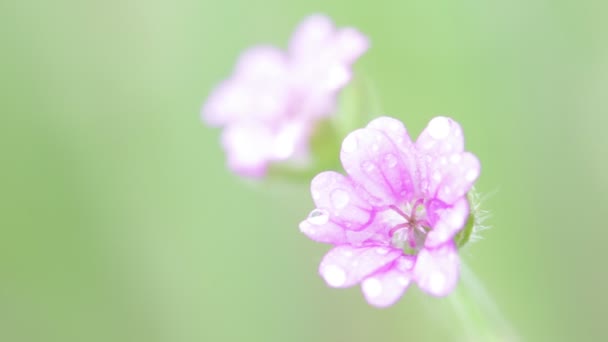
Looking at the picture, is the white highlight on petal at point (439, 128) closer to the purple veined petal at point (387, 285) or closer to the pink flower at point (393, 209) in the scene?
the pink flower at point (393, 209)

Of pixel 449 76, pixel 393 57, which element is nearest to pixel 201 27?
pixel 393 57

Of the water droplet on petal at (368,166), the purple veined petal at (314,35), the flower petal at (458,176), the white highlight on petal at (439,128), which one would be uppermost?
the purple veined petal at (314,35)

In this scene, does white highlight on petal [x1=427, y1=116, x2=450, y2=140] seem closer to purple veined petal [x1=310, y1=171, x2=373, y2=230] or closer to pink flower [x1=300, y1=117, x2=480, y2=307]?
pink flower [x1=300, y1=117, x2=480, y2=307]

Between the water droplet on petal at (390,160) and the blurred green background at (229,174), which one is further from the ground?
the blurred green background at (229,174)

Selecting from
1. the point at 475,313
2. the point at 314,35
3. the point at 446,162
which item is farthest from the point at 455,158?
the point at 314,35

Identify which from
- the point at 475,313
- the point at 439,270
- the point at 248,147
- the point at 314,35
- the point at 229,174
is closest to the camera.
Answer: the point at 439,270

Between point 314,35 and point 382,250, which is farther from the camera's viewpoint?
point 314,35

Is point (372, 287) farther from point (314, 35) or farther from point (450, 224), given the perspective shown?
point (314, 35)

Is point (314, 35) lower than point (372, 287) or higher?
higher

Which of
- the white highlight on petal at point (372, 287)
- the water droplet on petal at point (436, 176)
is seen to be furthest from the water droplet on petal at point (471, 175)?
the white highlight on petal at point (372, 287)
